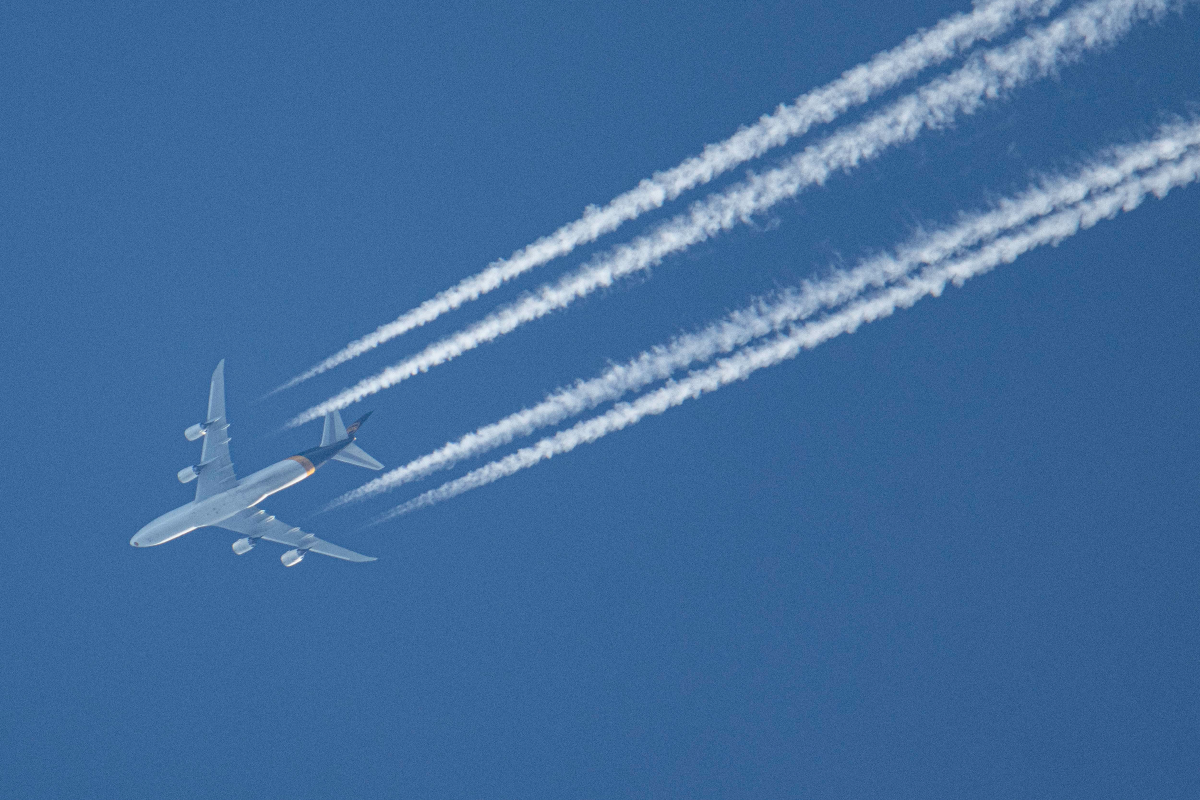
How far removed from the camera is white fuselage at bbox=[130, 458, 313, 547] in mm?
31500

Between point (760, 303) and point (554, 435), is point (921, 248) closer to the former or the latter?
point (760, 303)

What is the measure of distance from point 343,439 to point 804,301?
14.6m

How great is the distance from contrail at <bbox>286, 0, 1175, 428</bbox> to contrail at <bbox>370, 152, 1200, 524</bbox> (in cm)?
300

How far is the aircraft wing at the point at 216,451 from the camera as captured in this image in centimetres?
3256

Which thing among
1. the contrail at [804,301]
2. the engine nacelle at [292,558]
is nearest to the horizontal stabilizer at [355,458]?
the contrail at [804,301]

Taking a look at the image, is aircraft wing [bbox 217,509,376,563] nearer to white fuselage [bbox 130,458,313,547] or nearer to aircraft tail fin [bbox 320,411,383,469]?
Result: white fuselage [bbox 130,458,313,547]

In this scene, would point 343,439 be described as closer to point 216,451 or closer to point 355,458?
point 355,458

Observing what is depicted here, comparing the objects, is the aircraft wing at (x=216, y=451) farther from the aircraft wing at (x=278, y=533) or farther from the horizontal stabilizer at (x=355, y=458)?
the horizontal stabilizer at (x=355, y=458)

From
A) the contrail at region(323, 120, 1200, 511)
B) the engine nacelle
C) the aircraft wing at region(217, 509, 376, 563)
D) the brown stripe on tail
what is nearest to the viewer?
the contrail at region(323, 120, 1200, 511)

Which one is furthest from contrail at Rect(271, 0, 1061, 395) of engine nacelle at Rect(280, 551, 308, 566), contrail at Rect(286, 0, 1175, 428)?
engine nacelle at Rect(280, 551, 308, 566)

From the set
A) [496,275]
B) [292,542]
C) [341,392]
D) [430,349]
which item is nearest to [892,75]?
[496,275]

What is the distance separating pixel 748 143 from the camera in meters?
26.6

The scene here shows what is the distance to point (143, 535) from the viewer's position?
3112 centimetres

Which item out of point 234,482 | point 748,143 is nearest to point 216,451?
point 234,482
